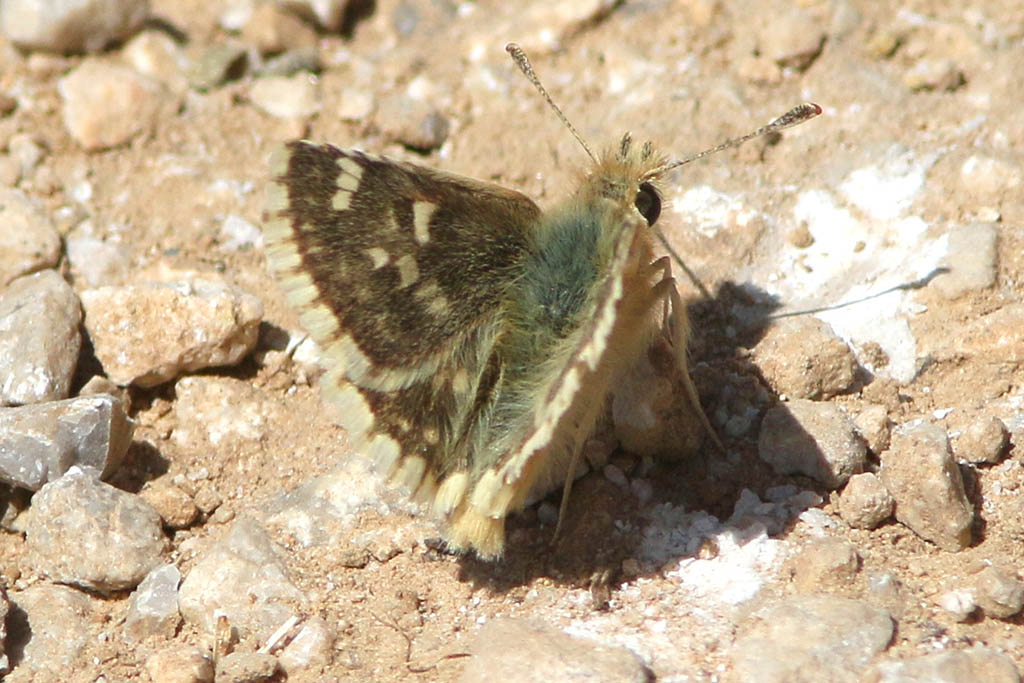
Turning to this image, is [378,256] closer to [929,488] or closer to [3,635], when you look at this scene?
[3,635]

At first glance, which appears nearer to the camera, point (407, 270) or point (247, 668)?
point (247, 668)

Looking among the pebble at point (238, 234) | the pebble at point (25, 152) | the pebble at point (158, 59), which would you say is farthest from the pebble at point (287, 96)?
the pebble at point (25, 152)

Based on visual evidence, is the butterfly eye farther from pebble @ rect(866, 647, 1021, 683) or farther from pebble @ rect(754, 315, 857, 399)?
pebble @ rect(866, 647, 1021, 683)

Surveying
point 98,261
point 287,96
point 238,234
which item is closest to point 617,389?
point 238,234

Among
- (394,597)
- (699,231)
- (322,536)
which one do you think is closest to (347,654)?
(394,597)

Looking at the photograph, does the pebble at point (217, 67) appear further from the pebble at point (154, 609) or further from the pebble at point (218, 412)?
the pebble at point (154, 609)

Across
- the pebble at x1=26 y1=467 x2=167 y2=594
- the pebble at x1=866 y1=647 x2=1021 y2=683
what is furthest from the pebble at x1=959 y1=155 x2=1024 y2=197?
the pebble at x1=26 y1=467 x2=167 y2=594

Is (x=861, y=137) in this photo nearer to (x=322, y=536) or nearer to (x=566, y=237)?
(x=566, y=237)
